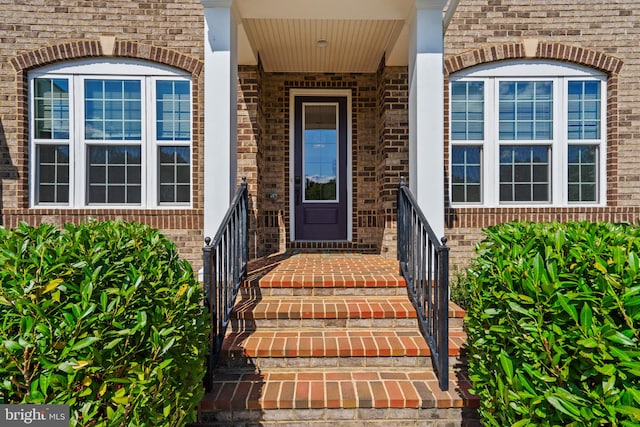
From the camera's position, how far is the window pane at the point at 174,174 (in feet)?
15.4

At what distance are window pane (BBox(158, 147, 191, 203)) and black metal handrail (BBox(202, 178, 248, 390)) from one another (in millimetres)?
1452

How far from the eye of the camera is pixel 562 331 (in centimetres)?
142

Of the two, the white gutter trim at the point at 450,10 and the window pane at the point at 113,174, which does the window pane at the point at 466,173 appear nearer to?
the white gutter trim at the point at 450,10

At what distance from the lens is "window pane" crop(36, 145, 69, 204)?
456cm

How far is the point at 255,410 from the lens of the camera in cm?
214

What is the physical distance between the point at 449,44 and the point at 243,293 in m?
3.87

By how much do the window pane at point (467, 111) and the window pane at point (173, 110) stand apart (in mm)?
3497

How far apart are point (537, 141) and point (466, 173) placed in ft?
3.24

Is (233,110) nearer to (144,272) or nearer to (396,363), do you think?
(144,272)

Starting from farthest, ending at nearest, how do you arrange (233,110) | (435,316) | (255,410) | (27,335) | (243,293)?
(233,110) → (243,293) → (435,316) → (255,410) → (27,335)

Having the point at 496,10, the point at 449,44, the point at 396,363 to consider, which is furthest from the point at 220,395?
the point at 496,10

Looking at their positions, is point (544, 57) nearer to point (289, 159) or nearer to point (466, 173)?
point (466, 173)

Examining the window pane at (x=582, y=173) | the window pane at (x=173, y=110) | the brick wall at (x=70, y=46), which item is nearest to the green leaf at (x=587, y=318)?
the window pane at (x=582, y=173)

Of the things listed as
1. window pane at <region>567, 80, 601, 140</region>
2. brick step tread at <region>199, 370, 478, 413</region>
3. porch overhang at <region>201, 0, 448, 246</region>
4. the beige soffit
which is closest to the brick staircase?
brick step tread at <region>199, 370, 478, 413</region>
